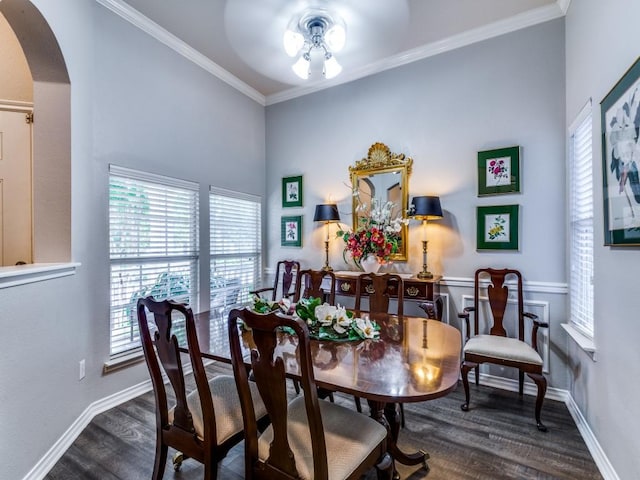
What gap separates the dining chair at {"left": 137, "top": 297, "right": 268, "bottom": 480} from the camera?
4.53ft

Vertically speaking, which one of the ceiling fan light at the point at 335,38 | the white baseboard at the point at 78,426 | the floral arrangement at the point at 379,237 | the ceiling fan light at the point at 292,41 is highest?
the ceiling fan light at the point at 335,38

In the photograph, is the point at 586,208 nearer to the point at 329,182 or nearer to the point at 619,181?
the point at 619,181

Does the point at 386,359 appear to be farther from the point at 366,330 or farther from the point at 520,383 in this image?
the point at 520,383

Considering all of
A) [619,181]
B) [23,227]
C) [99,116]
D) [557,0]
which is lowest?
[23,227]

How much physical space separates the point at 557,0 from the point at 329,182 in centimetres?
253

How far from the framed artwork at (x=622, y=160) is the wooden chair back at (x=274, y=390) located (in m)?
1.61

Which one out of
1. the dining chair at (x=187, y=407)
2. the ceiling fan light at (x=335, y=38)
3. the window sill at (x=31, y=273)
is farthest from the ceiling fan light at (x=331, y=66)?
the window sill at (x=31, y=273)

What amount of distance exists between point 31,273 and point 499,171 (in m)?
3.47

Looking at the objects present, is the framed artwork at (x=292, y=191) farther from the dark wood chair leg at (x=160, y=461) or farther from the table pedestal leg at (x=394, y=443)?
the dark wood chair leg at (x=160, y=461)

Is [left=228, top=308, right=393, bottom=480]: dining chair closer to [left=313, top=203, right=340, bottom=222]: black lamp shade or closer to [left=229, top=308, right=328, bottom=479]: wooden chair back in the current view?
[left=229, top=308, right=328, bottom=479]: wooden chair back

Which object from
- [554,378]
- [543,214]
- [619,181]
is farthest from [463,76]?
[554,378]

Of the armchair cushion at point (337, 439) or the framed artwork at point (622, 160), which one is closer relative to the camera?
the armchair cushion at point (337, 439)

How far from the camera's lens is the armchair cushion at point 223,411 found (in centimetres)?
148

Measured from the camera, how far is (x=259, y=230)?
4270 millimetres
